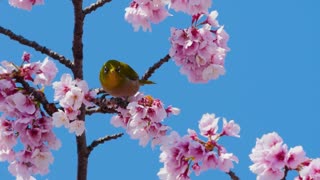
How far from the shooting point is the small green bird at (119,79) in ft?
20.7

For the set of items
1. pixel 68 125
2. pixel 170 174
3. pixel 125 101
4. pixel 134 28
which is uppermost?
pixel 134 28

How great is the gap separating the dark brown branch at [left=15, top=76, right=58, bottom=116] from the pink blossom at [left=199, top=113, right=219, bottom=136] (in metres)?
1.23

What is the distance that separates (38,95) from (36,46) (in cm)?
74

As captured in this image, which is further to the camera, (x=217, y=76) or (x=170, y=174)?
(x=217, y=76)

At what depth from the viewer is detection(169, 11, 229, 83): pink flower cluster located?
5.91 m

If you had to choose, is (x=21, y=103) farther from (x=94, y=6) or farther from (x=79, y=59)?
(x=94, y=6)

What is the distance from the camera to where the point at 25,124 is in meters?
5.50

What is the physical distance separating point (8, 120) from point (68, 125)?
21.8 inches

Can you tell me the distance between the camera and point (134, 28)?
6.30m

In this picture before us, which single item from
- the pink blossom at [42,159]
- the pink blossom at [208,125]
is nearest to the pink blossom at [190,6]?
the pink blossom at [208,125]

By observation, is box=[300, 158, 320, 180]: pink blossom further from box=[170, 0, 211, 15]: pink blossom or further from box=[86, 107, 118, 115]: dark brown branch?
box=[86, 107, 118, 115]: dark brown branch

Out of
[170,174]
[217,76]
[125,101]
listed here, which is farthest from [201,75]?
[170,174]

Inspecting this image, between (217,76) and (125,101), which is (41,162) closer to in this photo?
(125,101)

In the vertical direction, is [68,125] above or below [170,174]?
above
